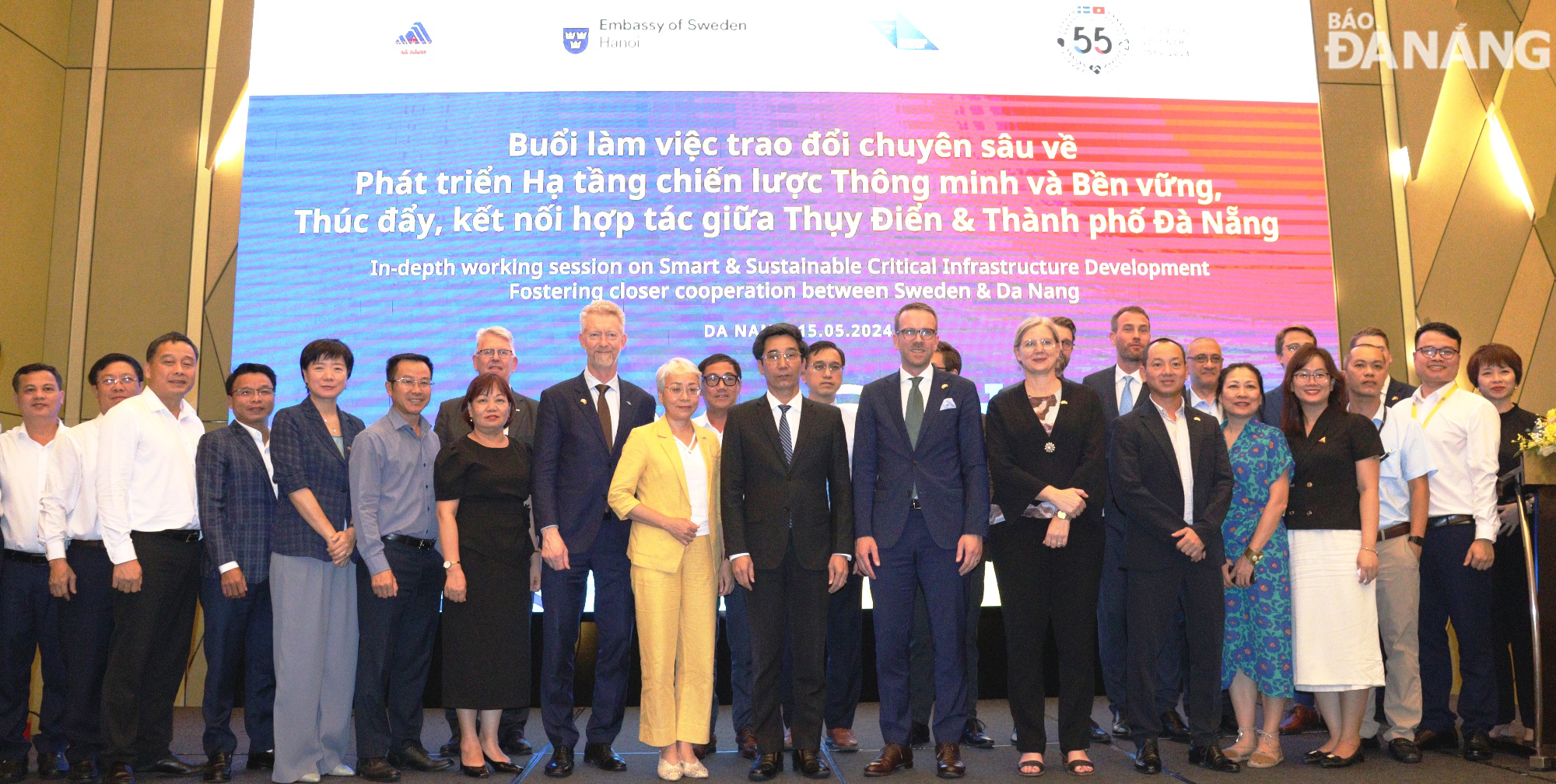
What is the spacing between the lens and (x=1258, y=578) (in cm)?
392

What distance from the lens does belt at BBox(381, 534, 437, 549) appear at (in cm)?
387

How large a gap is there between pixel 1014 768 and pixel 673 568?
1.41 metres

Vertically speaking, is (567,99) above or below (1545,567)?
above

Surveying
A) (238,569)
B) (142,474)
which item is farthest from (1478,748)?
(142,474)

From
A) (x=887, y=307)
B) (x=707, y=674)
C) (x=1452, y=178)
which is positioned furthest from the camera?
(x=1452, y=178)

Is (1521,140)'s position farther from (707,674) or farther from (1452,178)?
(707,674)

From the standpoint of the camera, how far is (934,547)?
12.3 feet

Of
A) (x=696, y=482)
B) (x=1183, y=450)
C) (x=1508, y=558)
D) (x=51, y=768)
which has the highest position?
(x=1183, y=450)

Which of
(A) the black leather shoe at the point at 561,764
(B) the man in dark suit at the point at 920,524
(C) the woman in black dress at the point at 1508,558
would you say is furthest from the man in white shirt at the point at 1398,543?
(A) the black leather shoe at the point at 561,764

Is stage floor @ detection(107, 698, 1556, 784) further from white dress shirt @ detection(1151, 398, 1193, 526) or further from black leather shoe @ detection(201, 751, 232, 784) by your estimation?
white dress shirt @ detection(1151, 398, 1193, 526)

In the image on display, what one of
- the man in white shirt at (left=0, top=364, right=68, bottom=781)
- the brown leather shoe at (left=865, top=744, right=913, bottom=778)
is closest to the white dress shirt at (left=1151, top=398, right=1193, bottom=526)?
the brown leather shoe at (left=865, top=744, right=913, bottom=778)

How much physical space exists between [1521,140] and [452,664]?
21.0ft

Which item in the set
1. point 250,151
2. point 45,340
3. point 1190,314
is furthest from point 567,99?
point 1190,314

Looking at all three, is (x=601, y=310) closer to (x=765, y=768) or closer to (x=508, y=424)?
(x=508, y=424)
